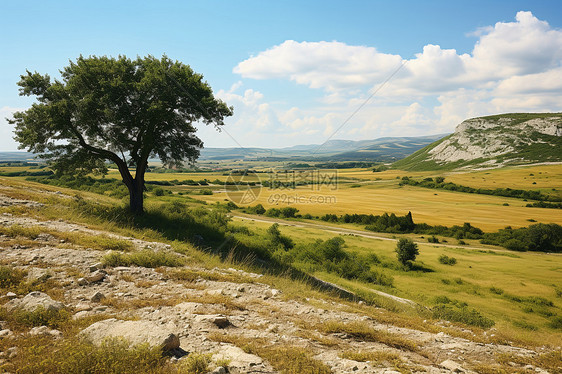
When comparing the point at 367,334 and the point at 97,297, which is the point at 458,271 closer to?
the point at 367,334

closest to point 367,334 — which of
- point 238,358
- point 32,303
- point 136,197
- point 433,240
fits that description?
point 238,358

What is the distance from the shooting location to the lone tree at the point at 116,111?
17.6m

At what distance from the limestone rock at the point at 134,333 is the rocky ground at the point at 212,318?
2cm

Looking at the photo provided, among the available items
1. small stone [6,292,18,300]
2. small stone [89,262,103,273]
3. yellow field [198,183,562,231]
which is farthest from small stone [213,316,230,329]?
yellow field [198,183,562,231]

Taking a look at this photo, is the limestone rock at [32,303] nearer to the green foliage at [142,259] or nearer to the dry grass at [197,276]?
the green foliage at [142,259]

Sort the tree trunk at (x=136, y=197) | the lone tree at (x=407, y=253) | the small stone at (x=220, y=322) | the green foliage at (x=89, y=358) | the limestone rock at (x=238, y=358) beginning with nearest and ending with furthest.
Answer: the green foliage at (x=89, y=358)
the limestone rock at (x=238, y=358)
the small stone at (x=220, y=322)
the tree trunk at (x=136, y=197)
the lone tree at (x=407, y=253)

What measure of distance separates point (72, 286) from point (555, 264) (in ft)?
154

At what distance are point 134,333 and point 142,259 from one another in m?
5.13

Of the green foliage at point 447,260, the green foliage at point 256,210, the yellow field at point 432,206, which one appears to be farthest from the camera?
the green foliage at point 256,210

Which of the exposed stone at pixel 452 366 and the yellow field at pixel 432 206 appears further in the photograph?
the yellow field at pixel 432 206

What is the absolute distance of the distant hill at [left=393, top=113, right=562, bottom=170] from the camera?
487 feet

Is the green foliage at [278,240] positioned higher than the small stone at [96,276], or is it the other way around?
the small stone at [96,276]

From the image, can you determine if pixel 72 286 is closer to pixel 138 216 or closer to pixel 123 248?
pixel 123 248

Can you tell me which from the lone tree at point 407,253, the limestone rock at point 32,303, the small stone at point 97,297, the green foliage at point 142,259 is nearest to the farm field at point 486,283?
the lone tree at point 407,253
